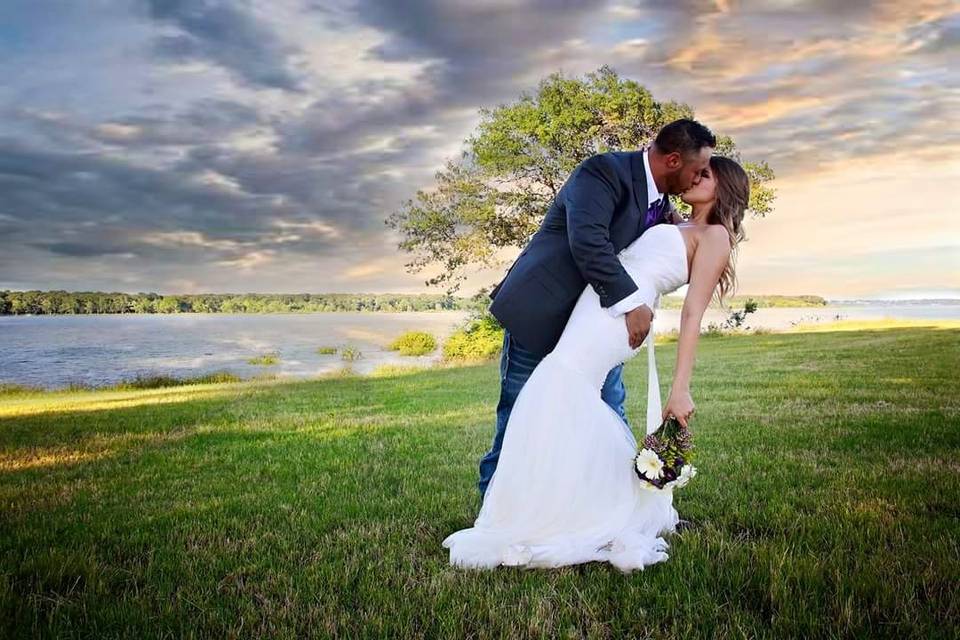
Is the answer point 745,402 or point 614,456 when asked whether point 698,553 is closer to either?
point 614,456

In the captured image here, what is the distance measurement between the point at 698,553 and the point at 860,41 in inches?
584

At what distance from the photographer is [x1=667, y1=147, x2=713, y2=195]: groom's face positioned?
142 inches

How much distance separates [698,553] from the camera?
11.8 feet

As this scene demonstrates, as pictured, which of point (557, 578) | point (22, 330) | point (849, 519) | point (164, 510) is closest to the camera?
point (557, 578)

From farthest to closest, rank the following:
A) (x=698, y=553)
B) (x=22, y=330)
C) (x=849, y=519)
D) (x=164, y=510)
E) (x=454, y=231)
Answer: (x=22, y=330), (x=454, y=231), (x=164, y=510), (x=849, y=519), (x=698, y=553)

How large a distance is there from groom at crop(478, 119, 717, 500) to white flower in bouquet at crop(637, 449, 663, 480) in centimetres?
66

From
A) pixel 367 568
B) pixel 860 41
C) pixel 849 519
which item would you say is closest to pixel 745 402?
pixel 849 519

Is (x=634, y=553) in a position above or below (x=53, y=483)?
above

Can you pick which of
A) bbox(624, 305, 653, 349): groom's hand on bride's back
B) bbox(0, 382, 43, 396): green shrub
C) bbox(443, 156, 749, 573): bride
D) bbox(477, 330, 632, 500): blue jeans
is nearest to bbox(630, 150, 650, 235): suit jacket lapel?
bbox(443, 156, 749, 573): bride

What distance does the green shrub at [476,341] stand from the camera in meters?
32.1

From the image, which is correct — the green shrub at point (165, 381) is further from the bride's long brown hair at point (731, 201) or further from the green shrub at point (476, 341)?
the bride's long brown hair at point (731, 201)

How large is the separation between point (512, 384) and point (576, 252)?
3.78 feet

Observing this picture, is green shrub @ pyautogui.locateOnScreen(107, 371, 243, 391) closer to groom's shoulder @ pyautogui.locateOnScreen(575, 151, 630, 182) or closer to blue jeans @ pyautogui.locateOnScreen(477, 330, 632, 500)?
blue jeans @ pyautogui.locateOnScreen(477, 330, 632, 500)

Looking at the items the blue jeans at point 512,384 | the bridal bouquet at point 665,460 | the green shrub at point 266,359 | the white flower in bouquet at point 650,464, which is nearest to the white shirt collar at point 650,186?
the blue jeans at point 512,384
